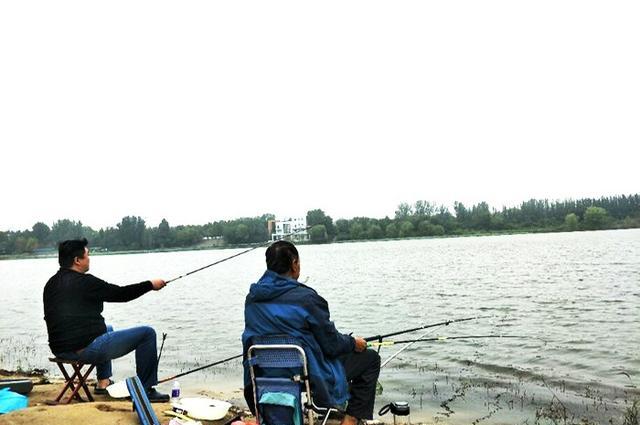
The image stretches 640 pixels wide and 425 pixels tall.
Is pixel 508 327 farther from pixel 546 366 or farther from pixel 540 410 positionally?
pixel 540 410

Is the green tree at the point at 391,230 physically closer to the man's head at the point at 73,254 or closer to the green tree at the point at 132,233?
the green tree at the point at 132,233

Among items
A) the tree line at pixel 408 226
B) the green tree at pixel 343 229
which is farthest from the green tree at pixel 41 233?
the green tree at pixel 343 229

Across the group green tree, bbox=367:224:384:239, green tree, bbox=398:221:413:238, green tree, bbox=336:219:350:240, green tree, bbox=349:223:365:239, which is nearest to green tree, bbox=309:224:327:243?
green tree, bbox=336:219:350:240

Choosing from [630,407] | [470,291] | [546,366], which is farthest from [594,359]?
[470,291]

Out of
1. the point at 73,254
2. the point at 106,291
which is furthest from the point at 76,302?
the point at 73,254

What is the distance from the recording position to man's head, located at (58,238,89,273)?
5.86 metres

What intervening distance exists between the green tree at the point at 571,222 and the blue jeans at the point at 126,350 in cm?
13019

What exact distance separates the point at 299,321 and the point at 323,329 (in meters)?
0.18

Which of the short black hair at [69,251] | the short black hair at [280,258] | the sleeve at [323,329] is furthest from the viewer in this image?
the short black hair at [69,251]

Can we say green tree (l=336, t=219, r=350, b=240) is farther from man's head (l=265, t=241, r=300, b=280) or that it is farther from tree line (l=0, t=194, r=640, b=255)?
man's head (l=265, t=241, r=300, b=280)

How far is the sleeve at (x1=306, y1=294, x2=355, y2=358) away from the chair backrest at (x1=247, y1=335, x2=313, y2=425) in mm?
163

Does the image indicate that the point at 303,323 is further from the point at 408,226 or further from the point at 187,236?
the point at 408,226

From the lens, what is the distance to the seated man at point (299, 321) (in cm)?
401

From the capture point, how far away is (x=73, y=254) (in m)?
5.88
